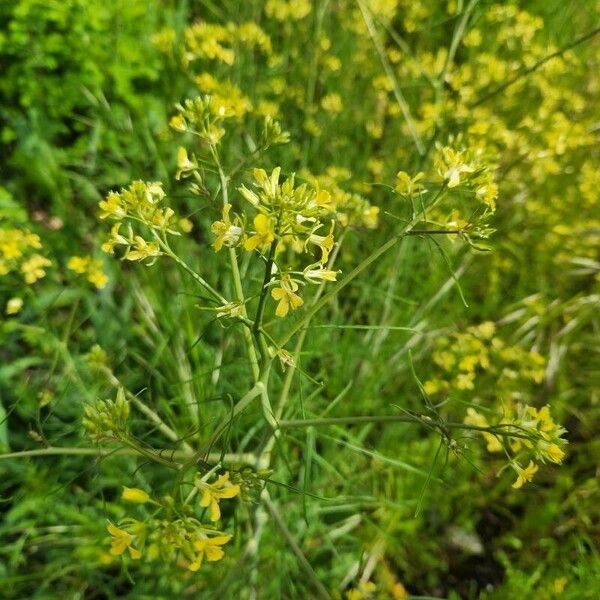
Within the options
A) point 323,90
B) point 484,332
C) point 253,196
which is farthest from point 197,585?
point 323,90

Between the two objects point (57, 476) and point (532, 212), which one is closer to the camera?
point (57, 476)

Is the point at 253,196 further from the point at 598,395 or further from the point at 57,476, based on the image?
the point at 598,395

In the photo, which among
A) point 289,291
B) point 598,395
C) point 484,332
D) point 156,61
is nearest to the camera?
point 289,291

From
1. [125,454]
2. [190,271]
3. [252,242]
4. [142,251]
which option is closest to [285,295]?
[252,242]

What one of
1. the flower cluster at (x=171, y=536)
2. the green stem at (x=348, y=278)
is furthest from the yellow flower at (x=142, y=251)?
the flower cluster at (x=171, y=536)

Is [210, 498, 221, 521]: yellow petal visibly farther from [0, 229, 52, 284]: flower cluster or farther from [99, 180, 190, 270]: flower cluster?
[0, 229, 52, 284]: flower cluster
